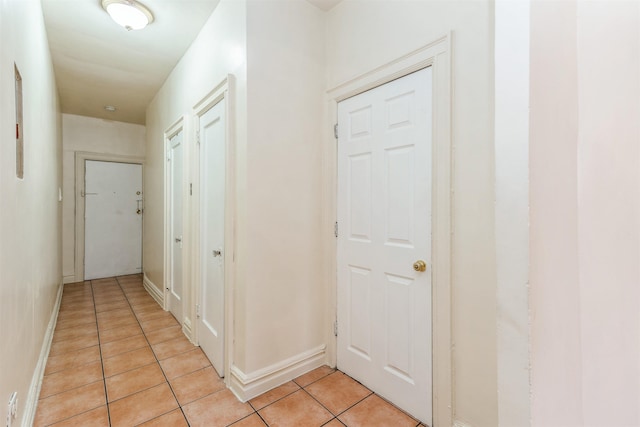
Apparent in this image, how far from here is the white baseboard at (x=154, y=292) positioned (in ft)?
11.5

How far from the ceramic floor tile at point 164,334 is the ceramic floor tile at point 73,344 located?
435mm

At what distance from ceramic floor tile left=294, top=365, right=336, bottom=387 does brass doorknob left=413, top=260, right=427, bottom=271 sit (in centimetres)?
107

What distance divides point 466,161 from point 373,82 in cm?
81

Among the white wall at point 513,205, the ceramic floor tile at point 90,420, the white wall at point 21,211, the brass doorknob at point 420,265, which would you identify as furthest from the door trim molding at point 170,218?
the white wall at point 513,205

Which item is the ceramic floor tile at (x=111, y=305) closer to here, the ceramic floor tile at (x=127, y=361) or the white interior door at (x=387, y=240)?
the ceramic floor tile at (x=127, y=361)

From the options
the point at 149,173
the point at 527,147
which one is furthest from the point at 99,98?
the point at 527,147

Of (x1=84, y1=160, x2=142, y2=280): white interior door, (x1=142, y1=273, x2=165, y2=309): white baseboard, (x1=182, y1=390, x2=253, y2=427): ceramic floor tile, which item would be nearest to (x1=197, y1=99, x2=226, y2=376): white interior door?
(x1=182, y1=390, x2=253, y2=427): ceramic floor tile

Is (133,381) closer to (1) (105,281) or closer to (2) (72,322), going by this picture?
(2) (72,322)

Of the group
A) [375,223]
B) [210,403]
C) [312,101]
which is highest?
[312,101]

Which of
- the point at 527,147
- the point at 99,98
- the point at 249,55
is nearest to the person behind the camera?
the point at 527,147

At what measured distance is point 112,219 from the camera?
4.93 metres

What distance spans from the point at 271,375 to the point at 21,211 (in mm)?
1687

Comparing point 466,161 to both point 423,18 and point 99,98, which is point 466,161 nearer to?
point 423,18

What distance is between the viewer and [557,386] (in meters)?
0.79
